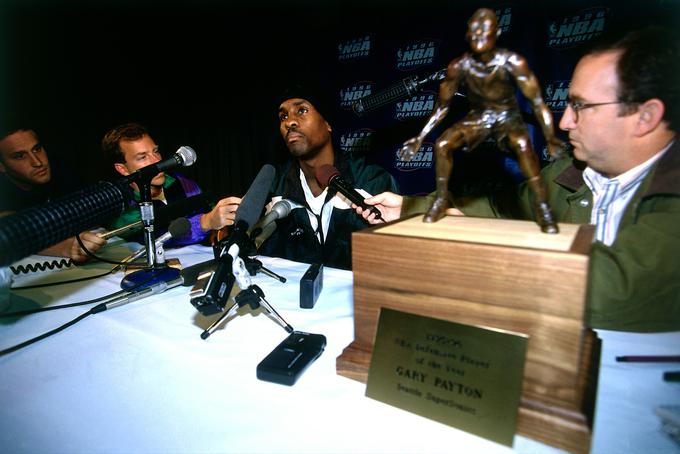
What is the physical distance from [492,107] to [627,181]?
2.38 feet

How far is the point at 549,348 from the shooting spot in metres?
0.46

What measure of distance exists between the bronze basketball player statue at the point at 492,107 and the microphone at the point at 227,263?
384 millimetres

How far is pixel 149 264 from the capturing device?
1.09 meters

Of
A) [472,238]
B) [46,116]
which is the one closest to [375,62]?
[472,238]

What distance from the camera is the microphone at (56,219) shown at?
689 mm

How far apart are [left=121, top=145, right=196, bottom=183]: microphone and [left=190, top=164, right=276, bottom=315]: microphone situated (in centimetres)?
29

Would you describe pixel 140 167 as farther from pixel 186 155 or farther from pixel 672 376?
pixel 672 376

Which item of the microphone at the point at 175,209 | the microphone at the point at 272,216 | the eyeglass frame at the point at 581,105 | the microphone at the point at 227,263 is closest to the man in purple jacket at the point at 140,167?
the microphone at the point at 175,209

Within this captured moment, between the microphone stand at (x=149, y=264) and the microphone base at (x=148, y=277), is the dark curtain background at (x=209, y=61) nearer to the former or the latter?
the microphone stand at (x=149, y=264)

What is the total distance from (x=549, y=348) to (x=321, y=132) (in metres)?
1.42

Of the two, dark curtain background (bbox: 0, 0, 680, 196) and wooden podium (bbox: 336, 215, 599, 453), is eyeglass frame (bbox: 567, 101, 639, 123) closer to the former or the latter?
wooden podium (bbox: 336, 215, 599, 453)

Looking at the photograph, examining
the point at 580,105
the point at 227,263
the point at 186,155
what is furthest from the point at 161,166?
the point at 580,105

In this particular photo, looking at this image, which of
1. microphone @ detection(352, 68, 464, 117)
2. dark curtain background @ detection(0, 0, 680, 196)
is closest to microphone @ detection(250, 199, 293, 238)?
microphone @ detection(352, 68, 464, 117)

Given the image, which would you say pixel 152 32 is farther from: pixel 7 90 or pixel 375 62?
pixel 375 62
